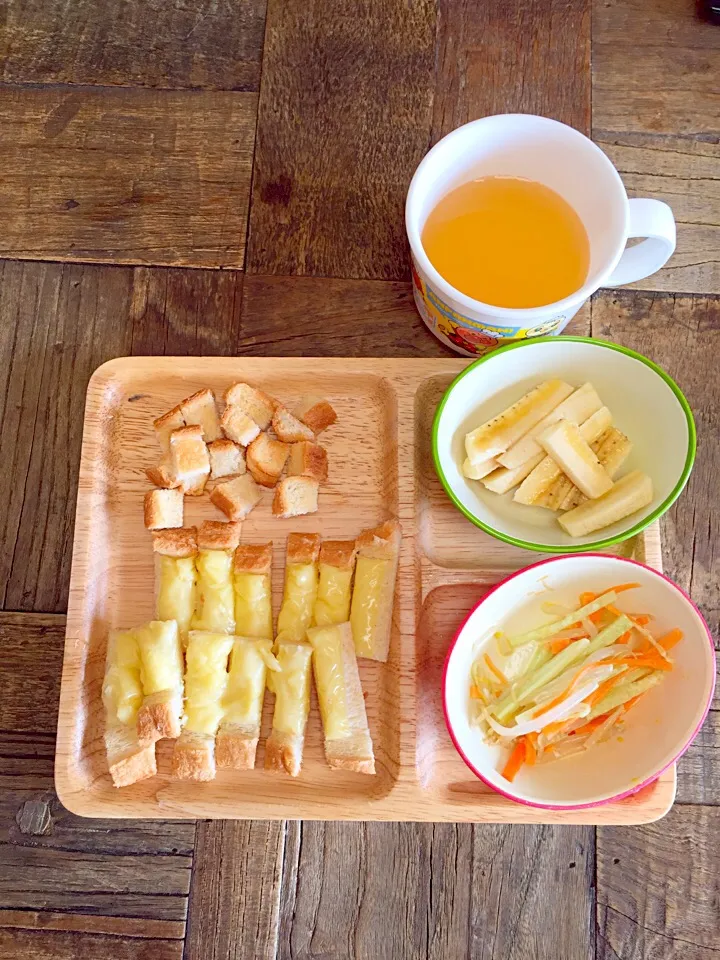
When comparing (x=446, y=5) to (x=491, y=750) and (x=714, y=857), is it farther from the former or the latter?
(x=714, y=857)

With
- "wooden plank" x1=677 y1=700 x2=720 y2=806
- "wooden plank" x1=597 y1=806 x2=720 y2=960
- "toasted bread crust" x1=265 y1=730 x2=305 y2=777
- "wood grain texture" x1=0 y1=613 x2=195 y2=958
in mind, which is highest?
"toasted bread crust" x1=265 y1=730 x2=305 y2=777

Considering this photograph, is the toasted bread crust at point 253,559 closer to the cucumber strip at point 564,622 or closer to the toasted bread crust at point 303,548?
the toasted bread crust at point 303,548

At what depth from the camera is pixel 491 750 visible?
4.42 feet

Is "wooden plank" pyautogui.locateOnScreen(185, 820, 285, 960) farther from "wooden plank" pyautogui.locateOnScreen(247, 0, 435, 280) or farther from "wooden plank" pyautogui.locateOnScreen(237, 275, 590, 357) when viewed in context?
"wooden plank" pyautogui.locateOnScreen(247, 0, 435, 280)

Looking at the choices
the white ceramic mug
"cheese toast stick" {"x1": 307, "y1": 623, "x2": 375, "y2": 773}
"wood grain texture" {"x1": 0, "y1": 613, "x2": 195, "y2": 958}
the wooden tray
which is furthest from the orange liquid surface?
"wood grain texture" {"x1": 0, "y1": 613, "x2": 195, "y2": 958}

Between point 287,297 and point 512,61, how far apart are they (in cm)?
74

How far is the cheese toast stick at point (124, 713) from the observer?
138cm

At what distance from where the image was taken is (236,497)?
58.1 inches

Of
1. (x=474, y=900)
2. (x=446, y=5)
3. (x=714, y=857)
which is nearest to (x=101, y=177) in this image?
(x=446, y=5)

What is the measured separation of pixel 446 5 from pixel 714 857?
74.3 inches

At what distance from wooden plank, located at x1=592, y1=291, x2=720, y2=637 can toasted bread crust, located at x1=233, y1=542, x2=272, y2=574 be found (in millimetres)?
802

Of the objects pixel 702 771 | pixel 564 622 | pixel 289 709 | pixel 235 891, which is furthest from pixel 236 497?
pixel 702 771

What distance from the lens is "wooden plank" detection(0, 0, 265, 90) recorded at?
1.75 metres

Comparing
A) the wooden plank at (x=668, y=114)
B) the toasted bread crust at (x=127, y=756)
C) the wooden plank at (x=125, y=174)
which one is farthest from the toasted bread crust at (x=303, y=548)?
the wooden plank at (x=668, y=114)
